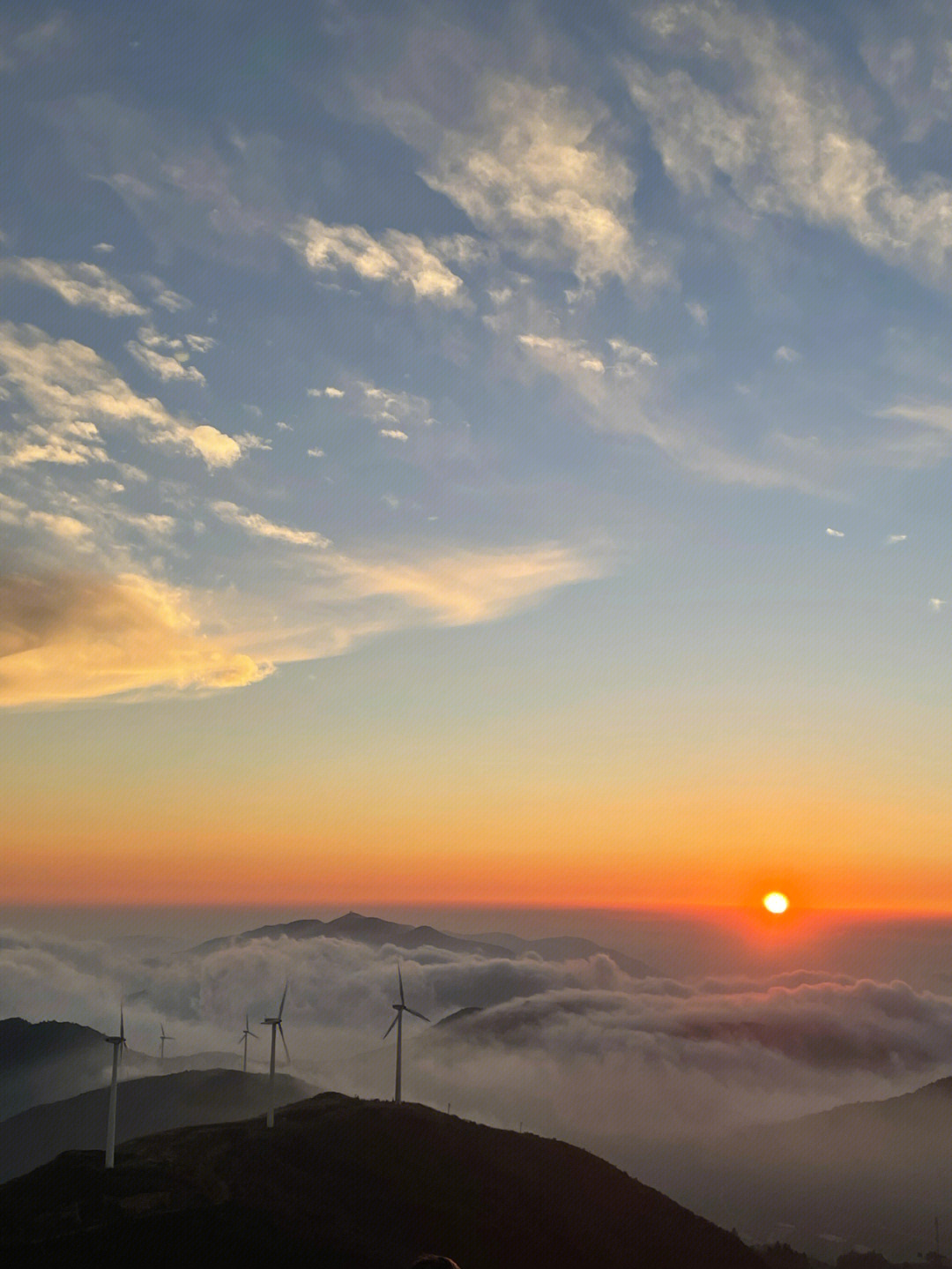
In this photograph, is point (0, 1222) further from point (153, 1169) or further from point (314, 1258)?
point (314, 1258)

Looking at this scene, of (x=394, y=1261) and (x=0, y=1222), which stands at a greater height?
(x=0, y=1222)

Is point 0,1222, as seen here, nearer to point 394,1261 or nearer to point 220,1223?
point 220,1223

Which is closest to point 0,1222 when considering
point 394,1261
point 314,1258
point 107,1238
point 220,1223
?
point 107,1238

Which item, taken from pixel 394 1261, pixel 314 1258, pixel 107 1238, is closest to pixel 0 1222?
pixel 107 1238

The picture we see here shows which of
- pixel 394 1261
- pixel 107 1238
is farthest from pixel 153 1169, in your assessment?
pixel 394 1261

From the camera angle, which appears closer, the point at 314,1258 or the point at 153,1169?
the point at 314,1258

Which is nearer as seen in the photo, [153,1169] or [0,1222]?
[0,1222]

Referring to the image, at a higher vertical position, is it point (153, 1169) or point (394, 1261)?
point (153, 1169)

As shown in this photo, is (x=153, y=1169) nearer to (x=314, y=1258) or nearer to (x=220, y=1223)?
(x=220, y=1223)
